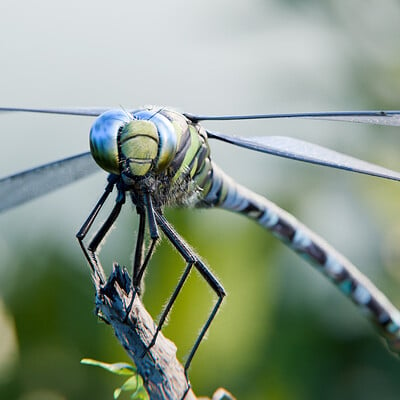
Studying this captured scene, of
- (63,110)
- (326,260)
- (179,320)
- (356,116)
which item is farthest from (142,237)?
(179,320)

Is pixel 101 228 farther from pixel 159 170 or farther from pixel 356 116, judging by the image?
pixel 356 116

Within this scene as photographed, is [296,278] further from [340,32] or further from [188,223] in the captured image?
[340,32]

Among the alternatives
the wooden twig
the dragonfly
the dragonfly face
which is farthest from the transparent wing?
the wooden twig

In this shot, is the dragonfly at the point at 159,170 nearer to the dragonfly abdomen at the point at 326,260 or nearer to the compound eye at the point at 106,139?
the compound eye at the point at 106,139

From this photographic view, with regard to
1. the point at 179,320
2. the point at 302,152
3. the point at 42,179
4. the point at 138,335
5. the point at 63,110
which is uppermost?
the point at 302,152

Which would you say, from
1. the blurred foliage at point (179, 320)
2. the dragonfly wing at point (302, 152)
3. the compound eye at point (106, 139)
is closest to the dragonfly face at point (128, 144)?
the compound eye at point (106, 139)

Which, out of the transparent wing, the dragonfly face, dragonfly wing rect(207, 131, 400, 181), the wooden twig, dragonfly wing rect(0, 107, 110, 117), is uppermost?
the transparent wing

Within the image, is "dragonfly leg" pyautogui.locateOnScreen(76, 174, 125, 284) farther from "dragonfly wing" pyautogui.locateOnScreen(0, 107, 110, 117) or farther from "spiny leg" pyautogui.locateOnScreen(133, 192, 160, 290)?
"dragonfly wing" pyautogui.locateOnScreen(0, 107, 110, 117)
